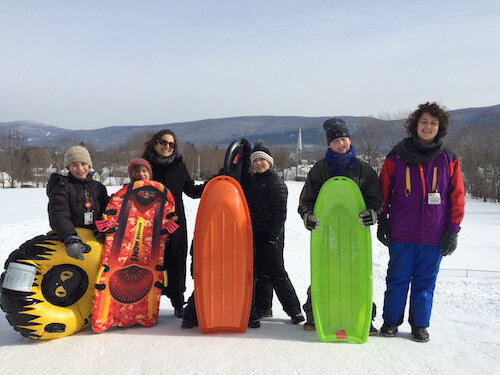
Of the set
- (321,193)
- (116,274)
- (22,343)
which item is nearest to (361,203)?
(321,193)

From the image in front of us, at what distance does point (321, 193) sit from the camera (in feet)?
10.8

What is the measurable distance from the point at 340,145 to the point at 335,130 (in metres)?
0.13

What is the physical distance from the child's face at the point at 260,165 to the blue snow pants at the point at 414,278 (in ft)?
4.17

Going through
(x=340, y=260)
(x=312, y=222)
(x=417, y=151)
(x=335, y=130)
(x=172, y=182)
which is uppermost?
(x=335, y=130)

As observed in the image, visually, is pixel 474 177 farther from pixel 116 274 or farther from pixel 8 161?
pixel 8 161

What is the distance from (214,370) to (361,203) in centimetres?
173

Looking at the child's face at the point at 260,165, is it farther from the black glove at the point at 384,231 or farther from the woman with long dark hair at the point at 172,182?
the black glove at the point at 384,231

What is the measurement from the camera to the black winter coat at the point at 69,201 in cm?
311

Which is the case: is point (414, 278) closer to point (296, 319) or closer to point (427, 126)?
point (296, 319)

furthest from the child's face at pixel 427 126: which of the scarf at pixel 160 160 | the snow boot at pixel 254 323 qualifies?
the scarf at pixel 160 160

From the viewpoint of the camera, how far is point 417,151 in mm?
3186

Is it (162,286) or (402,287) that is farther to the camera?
(162,286)

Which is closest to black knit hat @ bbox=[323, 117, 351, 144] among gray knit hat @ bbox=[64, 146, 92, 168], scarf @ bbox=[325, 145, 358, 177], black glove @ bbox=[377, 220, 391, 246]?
scarf @ bbox=[325, 145, 358, 177]

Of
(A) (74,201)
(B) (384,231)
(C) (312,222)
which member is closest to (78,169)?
(A) (74,201)
